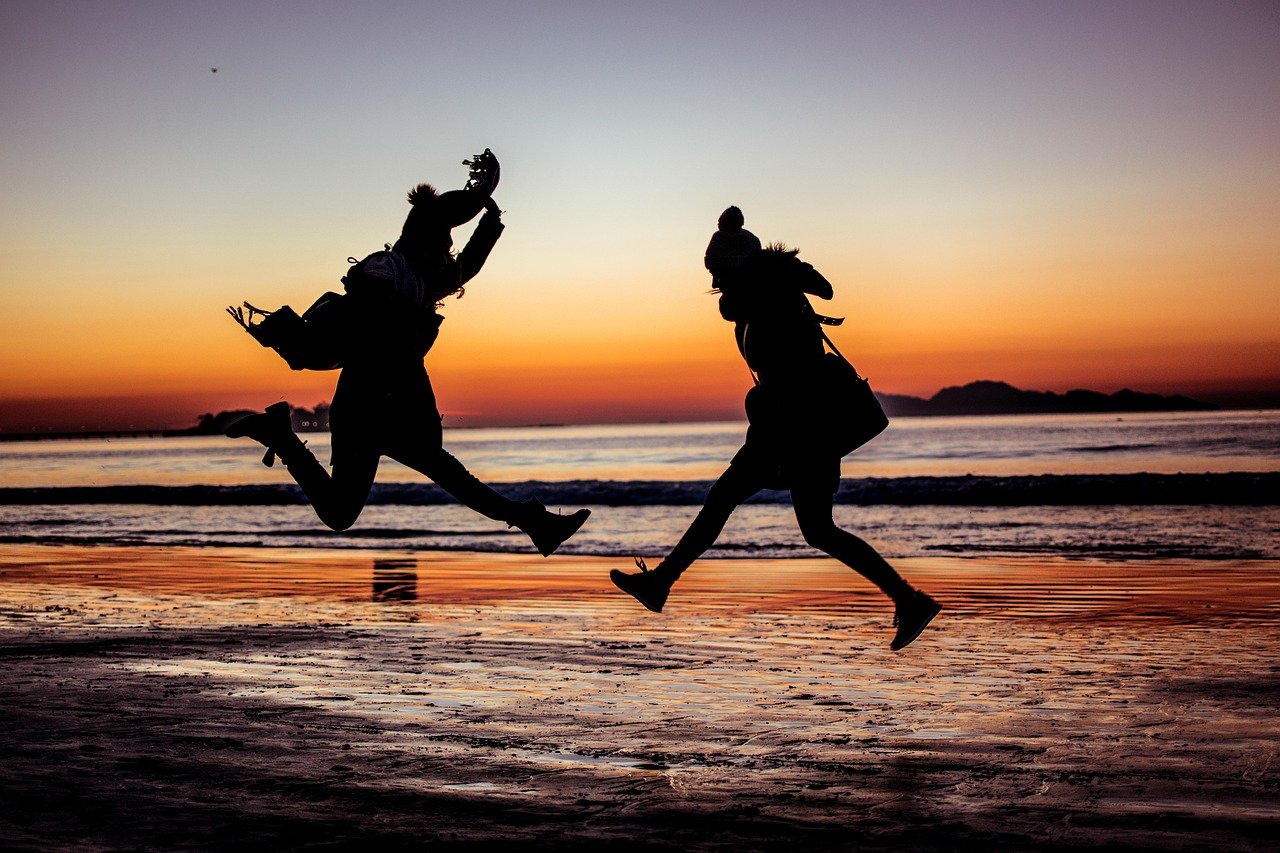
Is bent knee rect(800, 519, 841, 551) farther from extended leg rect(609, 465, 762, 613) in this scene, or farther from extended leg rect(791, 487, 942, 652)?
extended leg rect(609, 465, 762, 613)

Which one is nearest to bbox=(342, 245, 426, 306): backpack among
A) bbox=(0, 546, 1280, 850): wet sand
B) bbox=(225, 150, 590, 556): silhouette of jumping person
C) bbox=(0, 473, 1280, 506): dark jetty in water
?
bbox=(225, 150, 590, 556): silhouette of jumping person

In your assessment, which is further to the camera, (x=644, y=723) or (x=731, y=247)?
(x=731, y=247)

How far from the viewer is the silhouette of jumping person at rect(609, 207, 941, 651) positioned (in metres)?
5.77

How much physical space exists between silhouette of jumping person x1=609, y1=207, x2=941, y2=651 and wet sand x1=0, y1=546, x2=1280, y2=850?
1051 mm

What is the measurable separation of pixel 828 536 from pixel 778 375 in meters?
0.87

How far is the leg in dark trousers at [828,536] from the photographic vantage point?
19.7 ft

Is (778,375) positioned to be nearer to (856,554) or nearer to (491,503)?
(856,554)

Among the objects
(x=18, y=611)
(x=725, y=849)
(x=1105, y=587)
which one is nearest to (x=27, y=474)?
(x=18, y=611)

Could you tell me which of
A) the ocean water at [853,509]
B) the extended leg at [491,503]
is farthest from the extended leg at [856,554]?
the ocean water at [853,509]

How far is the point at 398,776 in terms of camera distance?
4707 mm

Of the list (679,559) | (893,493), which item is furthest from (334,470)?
(893,493)

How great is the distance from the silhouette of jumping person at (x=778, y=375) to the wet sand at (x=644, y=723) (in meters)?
1.05

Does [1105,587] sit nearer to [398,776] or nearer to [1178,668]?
[1178,668]

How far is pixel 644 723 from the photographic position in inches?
223
